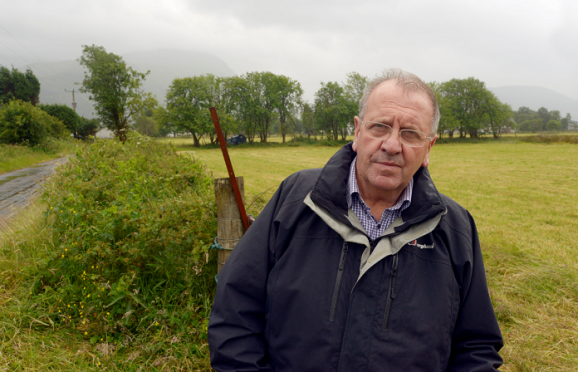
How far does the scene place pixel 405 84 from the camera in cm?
175

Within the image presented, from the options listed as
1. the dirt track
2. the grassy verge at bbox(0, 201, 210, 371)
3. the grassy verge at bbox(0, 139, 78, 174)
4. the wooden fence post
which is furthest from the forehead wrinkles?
the grassy verge at bbox(0, 139, 78, 174)

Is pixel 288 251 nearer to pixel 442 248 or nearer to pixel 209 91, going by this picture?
pixel 442 248

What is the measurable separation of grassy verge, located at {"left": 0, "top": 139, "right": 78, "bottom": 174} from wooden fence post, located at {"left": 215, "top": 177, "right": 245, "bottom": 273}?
1166 centimetres

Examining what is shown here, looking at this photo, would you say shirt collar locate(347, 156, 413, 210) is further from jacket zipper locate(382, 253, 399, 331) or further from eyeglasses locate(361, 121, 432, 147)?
jacket zipper locate(382, 253, 399, 331)

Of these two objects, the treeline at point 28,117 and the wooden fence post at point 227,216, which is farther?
the treeline at point 28,117

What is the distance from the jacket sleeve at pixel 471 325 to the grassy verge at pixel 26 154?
13.5m

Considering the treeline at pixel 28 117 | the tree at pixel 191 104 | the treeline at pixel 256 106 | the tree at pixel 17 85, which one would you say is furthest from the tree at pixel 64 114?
the tree at pixel 191 104

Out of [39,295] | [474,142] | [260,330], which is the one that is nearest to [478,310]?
[260,330]

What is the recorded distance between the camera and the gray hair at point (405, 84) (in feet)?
5.75

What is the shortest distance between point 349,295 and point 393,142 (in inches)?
33.1

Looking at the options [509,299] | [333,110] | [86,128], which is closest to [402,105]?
[509,299]

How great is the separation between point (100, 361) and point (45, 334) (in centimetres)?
67

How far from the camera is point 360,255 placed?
5.16ft

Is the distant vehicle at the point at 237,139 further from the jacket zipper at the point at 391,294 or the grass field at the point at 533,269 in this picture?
the jacket zipper at the point at 391,294
